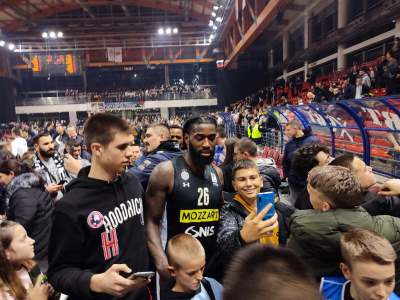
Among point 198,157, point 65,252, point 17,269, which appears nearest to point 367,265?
point 198,157

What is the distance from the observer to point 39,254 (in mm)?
3076

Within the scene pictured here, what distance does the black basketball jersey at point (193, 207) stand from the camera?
2191 mm

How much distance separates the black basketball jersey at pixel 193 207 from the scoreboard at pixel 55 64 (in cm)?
2036

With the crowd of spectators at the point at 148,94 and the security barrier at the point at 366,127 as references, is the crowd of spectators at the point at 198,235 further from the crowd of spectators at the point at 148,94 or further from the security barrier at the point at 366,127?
the crowd of spectators at the point at 148,94

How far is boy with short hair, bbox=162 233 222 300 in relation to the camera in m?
1.80

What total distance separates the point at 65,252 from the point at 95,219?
196 millimetres

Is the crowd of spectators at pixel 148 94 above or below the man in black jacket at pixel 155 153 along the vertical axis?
above

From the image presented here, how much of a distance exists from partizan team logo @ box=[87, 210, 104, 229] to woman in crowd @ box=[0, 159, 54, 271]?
172 centimetres

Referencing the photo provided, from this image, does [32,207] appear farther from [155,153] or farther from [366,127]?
[366,127]

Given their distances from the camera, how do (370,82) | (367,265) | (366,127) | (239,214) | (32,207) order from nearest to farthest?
(367,265) < (239,214) < (32,207) < (366,127) < (370,82)

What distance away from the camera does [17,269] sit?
213cm

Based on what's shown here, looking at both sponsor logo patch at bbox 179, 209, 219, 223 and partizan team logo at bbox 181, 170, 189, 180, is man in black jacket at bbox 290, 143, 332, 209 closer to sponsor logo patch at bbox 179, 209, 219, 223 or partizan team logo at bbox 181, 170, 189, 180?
sponsor logo patch at bbox 179, 209, 219, 223

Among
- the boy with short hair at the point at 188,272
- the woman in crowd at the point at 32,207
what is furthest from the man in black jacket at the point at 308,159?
the woman in crowd at the point at 32,207

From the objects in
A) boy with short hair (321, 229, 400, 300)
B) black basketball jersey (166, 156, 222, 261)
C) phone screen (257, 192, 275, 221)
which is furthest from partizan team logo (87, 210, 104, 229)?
boy with short hair (321, 229, 400, 300)
